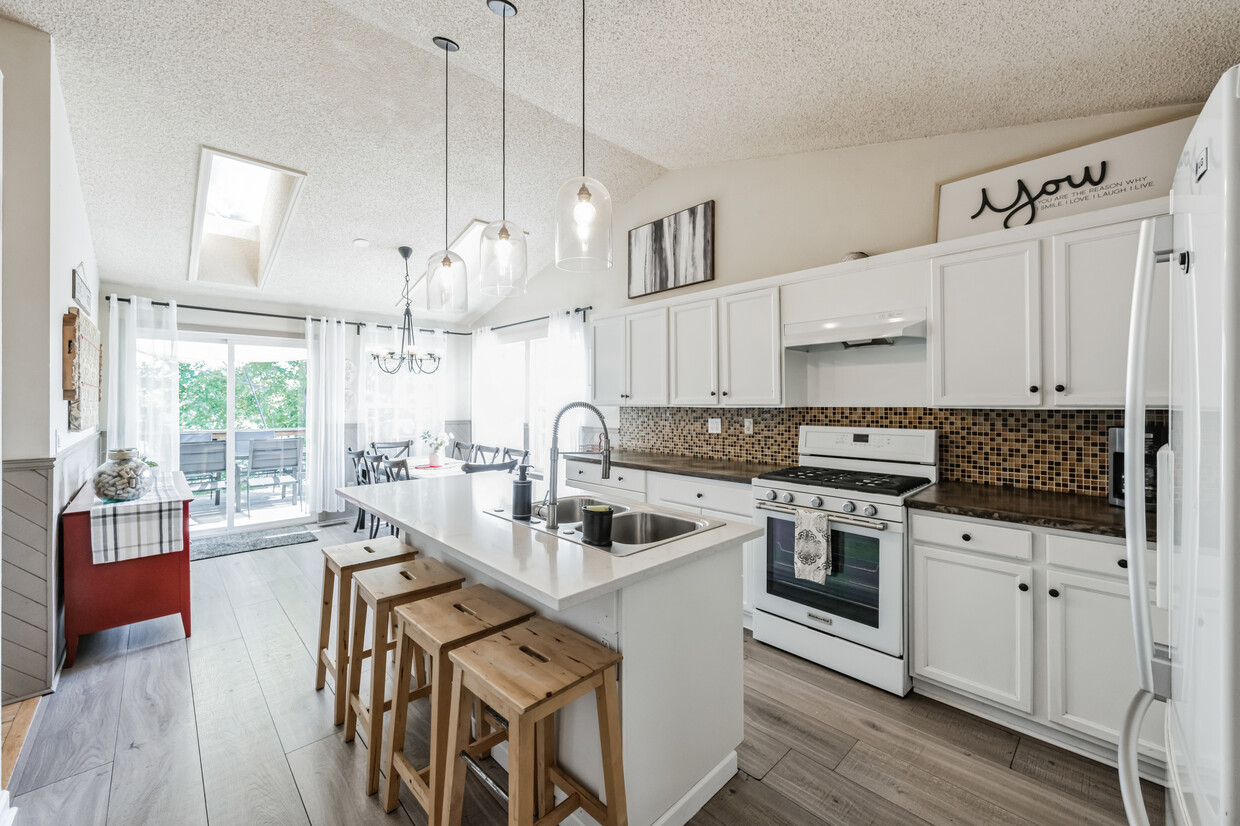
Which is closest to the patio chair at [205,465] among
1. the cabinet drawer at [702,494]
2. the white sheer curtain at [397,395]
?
the white sheer curtain at [397,395]

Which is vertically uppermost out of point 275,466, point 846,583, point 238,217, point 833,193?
point 238,217

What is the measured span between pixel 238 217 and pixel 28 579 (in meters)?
3.46

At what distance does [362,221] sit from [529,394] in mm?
2310

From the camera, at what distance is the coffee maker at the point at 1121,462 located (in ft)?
6.23

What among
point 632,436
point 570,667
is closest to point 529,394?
point 632,436

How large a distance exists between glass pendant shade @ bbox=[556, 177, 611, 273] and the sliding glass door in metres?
4.93

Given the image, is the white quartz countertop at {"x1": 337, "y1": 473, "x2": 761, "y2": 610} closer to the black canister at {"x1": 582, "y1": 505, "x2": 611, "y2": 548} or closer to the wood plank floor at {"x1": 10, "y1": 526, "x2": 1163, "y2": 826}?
the black canister at {"x1": 582, "y1": 505, "x2": 611, "y2": 548}

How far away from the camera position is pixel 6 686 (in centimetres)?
233

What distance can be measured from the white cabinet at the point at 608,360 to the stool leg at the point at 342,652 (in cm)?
242

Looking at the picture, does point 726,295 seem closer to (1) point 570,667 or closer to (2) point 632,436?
(2) point 632,436

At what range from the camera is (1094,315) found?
6.87 feet

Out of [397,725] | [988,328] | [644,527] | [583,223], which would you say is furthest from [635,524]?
[988,328]

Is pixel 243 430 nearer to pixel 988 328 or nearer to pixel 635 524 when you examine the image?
pixel 635 524

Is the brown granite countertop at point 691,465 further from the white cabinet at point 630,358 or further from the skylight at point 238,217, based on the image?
the skylight at point 238,217
